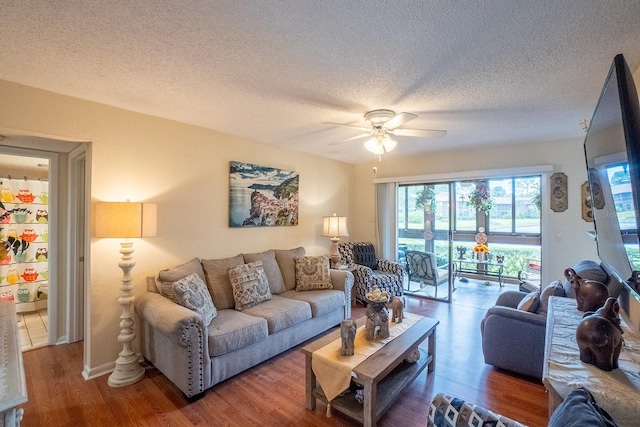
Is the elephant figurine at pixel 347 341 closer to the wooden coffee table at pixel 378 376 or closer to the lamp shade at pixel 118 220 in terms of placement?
the wooden coffee table at pixel 378 376

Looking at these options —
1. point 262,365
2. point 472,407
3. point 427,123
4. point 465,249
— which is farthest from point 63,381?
point 465,249

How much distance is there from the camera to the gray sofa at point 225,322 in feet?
7.24

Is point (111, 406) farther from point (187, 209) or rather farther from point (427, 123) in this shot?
point (427, 123)

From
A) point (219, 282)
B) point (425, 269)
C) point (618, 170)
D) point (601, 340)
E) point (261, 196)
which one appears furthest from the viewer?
point (425, 269)

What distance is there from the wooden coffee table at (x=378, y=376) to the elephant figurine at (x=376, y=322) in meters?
0.11

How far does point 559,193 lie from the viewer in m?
3.76

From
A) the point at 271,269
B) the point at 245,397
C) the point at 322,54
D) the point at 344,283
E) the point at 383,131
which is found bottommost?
the point at 245,397

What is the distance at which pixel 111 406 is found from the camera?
2.16 metres

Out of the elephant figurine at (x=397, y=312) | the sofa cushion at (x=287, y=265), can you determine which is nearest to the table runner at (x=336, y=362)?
the elephant figurine at (x=397, y=312)

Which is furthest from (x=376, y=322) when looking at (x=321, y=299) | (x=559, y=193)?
(x=559, y=193)

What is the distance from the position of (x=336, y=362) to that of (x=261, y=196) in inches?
99.8

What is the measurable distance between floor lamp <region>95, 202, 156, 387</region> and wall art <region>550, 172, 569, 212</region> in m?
4.78

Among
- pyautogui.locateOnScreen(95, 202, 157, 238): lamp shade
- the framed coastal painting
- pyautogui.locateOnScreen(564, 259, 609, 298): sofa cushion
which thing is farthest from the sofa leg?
pyautogui.locateOnScreen(564, 259, 609, 298): sofa cushion

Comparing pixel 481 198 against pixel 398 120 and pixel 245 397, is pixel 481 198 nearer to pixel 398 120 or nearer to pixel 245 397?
pixel 398 120
